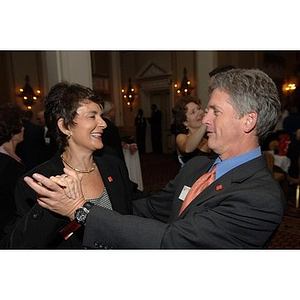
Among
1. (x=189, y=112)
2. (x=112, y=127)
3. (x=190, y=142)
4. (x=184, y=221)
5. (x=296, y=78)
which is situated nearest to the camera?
(x=184, y=221)

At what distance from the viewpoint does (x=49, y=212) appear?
118cm

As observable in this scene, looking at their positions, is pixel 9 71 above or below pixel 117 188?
above

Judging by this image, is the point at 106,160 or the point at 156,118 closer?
the point at 106,160

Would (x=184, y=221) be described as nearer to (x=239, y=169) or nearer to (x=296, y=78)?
(x=239, y=169)

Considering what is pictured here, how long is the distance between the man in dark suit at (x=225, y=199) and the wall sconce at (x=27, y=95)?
8303 millimetres

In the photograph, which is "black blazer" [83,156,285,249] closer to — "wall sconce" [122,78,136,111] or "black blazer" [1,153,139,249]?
"black blazer" [1,153,139,249]

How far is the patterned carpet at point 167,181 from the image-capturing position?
3527 mm

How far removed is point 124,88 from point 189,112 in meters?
8.97

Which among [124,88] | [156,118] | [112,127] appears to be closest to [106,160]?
[112,127]

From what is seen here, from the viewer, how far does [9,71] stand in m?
8.65

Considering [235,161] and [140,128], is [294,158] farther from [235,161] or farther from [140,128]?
[140,128]

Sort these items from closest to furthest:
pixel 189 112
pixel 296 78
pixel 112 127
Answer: pixel 189 112, pixel 112 127, pixel 296 78

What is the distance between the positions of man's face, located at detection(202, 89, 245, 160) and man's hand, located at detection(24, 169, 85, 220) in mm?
564
